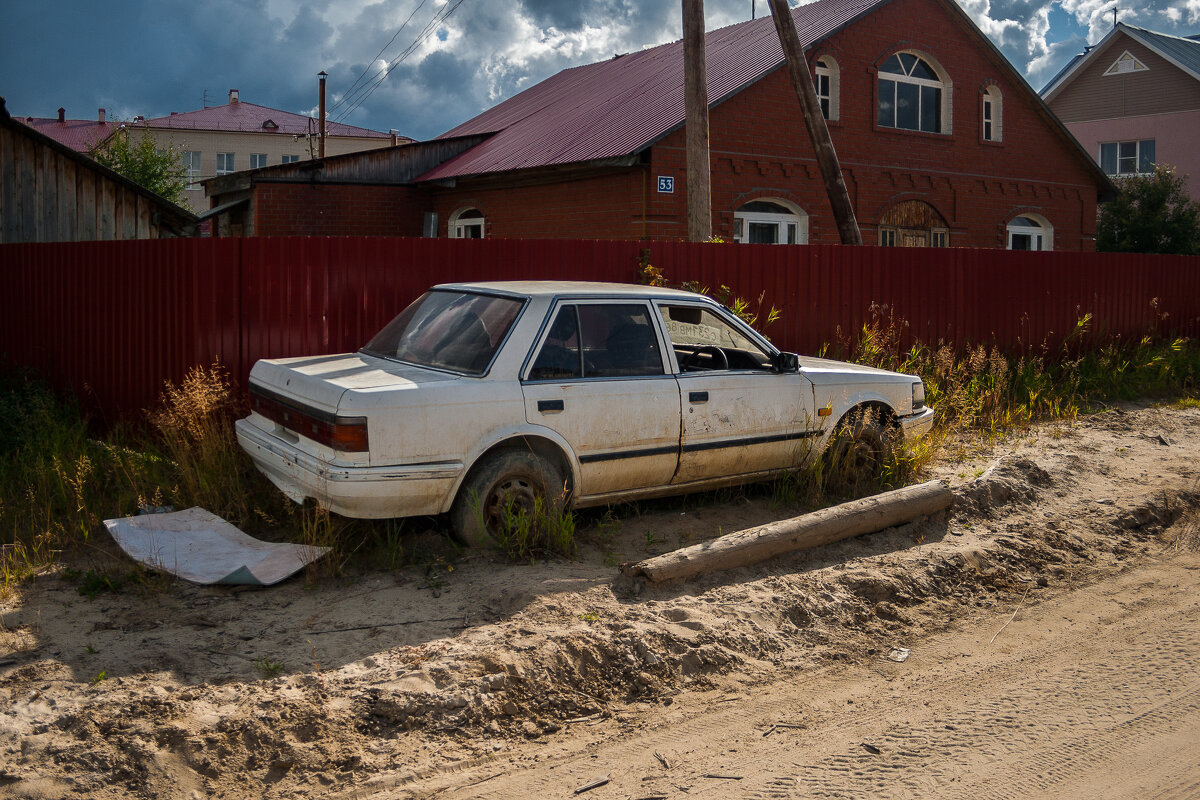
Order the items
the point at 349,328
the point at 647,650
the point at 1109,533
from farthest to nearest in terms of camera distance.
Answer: the point at 349,328
the point at 1109,533
the point at 647,650

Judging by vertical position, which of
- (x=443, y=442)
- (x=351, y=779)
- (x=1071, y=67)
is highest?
(x=1071, y=67)

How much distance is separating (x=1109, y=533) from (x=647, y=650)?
155 inches

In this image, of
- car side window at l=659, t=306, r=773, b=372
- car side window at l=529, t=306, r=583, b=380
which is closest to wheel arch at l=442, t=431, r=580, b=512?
car side window at l=529, t=306, r=583, b=380

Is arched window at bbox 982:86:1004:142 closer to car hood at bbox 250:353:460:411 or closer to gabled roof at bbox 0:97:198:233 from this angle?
gabled roof at bbox 0:97:198:233

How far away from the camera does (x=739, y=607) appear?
5.28 metres

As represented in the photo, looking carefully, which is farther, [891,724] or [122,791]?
[891,724]

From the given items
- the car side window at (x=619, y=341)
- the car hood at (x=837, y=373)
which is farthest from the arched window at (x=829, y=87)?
the car side window at (x=619, y=341)

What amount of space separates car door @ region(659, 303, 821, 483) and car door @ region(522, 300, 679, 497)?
0.51ft

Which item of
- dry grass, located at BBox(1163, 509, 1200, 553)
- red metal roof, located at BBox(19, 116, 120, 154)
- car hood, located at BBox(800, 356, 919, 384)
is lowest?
dry grass, located at BBox(1163, 509, 1200, 553)

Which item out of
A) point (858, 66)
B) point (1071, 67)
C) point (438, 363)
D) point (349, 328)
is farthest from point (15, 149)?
point (1071, 67)

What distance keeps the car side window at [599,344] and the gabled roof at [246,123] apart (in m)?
55.4

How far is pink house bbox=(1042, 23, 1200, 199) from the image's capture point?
33.1m

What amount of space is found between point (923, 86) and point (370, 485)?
18.9 metres

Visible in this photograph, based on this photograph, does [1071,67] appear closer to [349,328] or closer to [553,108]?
[553,108]
